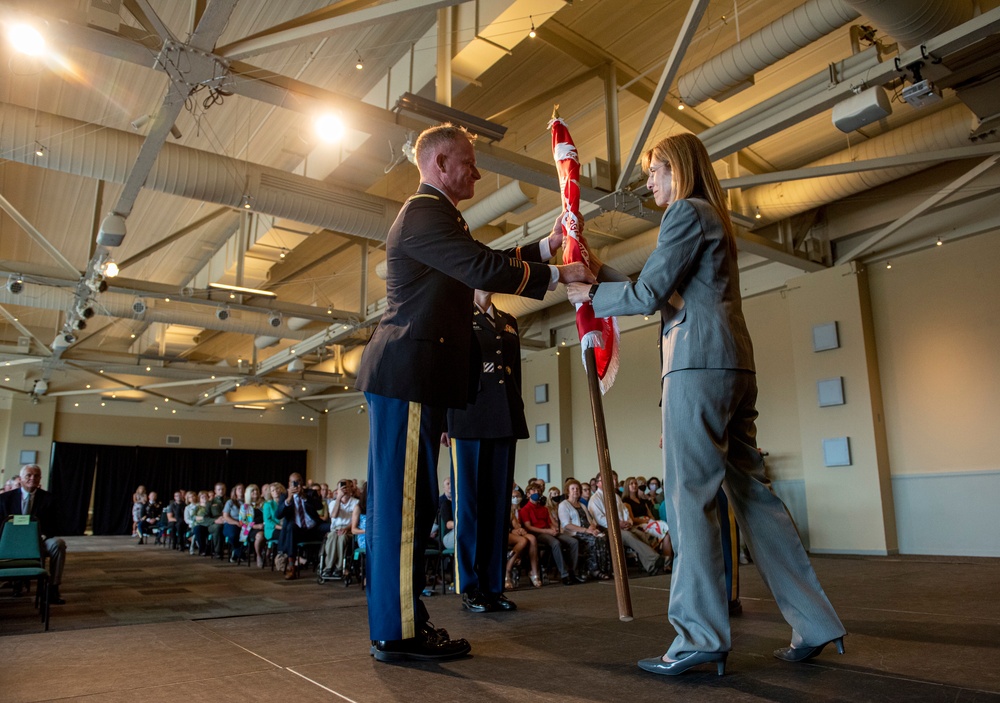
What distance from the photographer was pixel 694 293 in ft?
6.73

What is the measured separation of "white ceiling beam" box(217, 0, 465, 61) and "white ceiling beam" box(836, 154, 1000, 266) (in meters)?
5.43

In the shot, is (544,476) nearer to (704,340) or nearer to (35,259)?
(35,259)

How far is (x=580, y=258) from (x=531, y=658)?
1.36 m

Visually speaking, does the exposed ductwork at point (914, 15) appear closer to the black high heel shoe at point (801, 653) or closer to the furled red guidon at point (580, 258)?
the furled red guidon at point (580, 258)

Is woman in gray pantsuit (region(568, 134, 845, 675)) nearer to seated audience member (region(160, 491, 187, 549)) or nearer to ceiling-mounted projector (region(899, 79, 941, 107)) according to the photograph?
ceiling-mounted projector (region(899, 79, 941, 107))

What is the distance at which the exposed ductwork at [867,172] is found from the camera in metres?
6.86

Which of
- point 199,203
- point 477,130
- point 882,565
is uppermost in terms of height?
point 199,203

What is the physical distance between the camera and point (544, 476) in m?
13.3

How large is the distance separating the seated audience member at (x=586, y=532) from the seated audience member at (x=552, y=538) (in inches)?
5.0

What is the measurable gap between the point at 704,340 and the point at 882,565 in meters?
5.70

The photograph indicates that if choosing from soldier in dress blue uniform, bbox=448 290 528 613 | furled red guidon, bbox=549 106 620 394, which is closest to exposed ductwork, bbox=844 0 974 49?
furled red guidon, bbox=549 106 620 394

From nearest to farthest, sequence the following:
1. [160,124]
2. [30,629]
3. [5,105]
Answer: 1. [30,629]
2. [160,124]
3. [5,105]

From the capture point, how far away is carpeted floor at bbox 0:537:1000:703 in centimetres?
165

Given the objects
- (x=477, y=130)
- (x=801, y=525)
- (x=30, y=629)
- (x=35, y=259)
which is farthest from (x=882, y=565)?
(x=35, y=259)
